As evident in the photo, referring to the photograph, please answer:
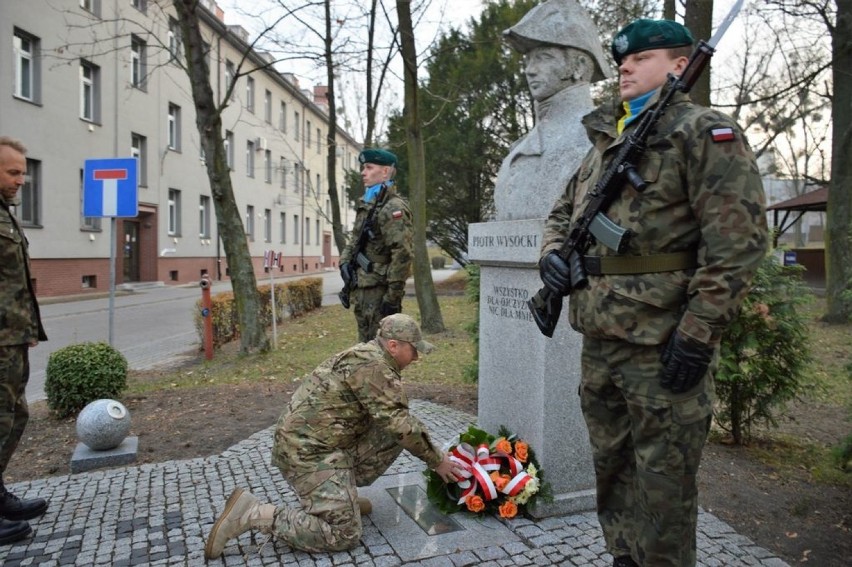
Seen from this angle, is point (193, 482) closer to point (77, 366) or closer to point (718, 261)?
point (77, 366)

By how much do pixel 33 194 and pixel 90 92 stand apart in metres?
4.72

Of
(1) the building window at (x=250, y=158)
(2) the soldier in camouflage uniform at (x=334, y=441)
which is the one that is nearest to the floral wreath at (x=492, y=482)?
(2) the soldier in camouflage uniform at (x=334, y=441)

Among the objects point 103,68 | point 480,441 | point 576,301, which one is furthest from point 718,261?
point 103,68

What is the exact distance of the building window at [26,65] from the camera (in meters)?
17.6

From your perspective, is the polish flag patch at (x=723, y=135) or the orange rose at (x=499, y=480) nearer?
the polish flag patch at (x=723, y=135)

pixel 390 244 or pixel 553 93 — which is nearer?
pixel 553 93

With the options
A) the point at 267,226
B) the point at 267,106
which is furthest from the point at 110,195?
the point at 267,106

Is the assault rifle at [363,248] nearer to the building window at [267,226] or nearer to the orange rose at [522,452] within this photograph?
the orange rose at [522,452]

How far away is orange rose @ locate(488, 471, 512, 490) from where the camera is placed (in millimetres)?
3510

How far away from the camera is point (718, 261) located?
2066 mm

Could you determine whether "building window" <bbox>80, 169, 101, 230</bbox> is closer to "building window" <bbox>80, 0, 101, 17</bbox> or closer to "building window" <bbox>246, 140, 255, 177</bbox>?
"building window" <bbox>80, 0, 101, 17</bbox>

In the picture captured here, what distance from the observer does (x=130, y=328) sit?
13.9 metres

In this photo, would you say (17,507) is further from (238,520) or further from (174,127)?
(174,127)

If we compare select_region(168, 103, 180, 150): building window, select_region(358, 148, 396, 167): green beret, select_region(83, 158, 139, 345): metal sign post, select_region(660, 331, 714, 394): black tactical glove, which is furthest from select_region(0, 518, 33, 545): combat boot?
select_region(168, 103, 180, 150): building window
